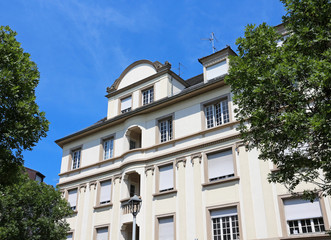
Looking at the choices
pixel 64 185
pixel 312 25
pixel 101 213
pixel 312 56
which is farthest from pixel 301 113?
pixel 64 185

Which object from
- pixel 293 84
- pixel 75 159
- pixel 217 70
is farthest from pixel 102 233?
pixel 293 84

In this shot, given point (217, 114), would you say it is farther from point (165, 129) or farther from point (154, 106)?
point (154, 106)

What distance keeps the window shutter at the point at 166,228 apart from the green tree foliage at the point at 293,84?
9957mm

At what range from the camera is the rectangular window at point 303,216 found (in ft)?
53.0

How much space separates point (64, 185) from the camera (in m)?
28.0

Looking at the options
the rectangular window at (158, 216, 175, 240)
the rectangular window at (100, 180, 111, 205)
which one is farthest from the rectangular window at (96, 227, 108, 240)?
the rectangular window at (158, 216, 175, 240)

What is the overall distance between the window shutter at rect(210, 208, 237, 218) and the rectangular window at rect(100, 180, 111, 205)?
8.35 m

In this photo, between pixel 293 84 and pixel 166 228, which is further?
pixel 166 228

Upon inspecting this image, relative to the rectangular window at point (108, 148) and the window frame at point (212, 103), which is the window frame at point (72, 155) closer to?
the rectangular window at point (108, 148)

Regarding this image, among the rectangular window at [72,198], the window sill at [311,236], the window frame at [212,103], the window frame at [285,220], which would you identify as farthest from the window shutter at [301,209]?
the rectangular window at [72,198]

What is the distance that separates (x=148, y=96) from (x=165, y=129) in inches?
150

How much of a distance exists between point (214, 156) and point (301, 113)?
34.4 feet

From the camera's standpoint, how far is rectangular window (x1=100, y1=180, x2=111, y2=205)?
24916 mm

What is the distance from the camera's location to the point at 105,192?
25219 mm
